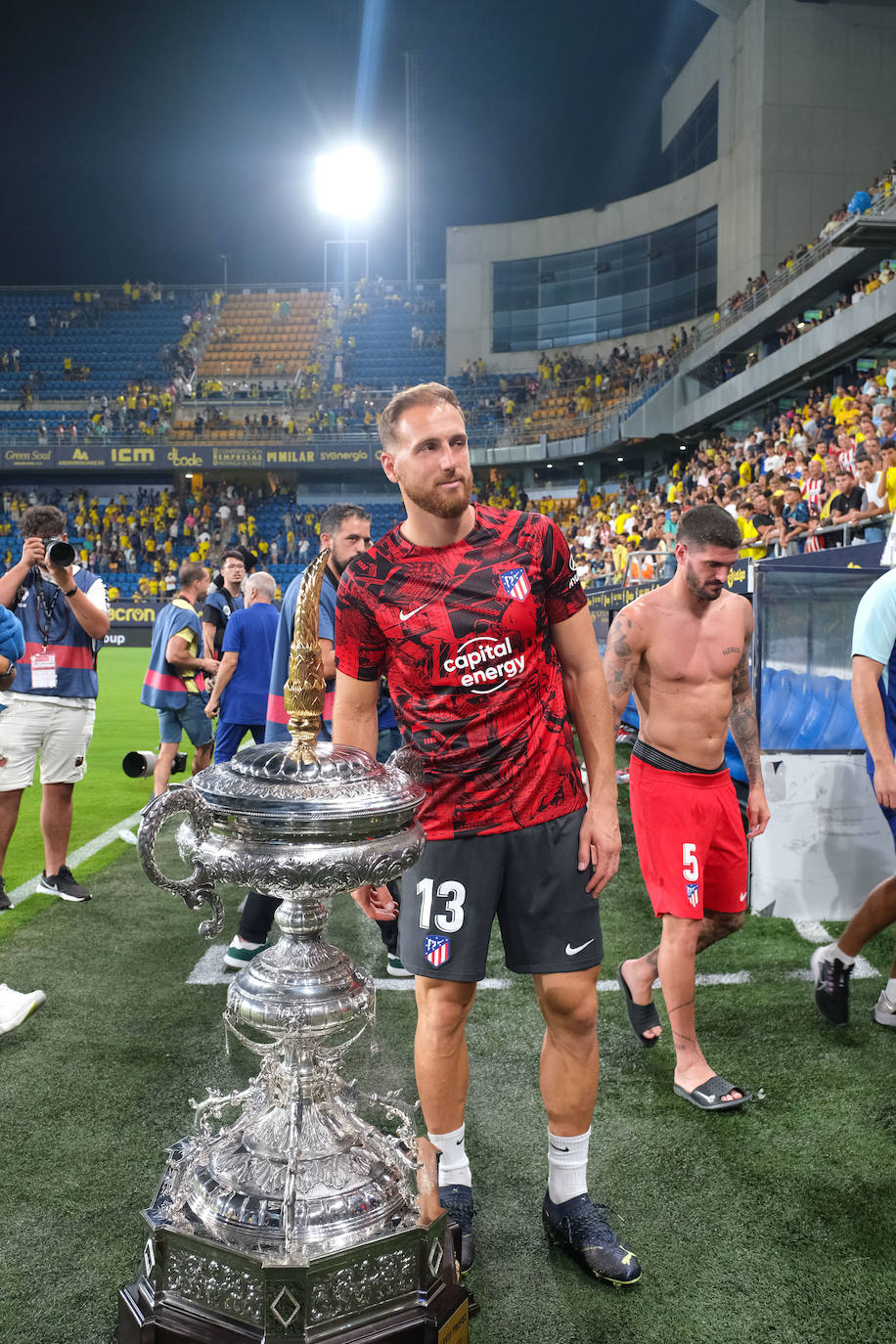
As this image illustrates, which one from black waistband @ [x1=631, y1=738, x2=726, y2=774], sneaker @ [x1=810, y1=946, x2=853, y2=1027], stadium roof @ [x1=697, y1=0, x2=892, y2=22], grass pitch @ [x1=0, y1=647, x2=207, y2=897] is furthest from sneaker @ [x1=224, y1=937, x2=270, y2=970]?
stadium roof @ [x1=697, y1=0, x2=892, y2=22]

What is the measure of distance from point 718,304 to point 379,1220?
109 feet

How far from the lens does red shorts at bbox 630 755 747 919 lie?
10.9ft

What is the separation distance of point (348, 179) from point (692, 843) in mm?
54009

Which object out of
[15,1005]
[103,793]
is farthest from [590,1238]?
[103,793]

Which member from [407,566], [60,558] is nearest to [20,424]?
[60,558]

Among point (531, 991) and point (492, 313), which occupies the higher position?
point (492, 313)

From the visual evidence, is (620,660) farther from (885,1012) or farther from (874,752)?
(885,1012)

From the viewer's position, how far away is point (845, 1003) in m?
3.66

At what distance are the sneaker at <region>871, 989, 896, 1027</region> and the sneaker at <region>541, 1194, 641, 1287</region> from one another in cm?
172

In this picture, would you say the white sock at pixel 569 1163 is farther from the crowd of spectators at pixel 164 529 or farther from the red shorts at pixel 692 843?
the crowd of spectators at pixel 164 529

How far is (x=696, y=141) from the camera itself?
108ft

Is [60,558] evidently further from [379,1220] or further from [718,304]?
[718,304]

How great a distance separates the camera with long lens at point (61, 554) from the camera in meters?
4.22

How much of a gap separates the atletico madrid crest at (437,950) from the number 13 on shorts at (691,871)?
4.31ft
